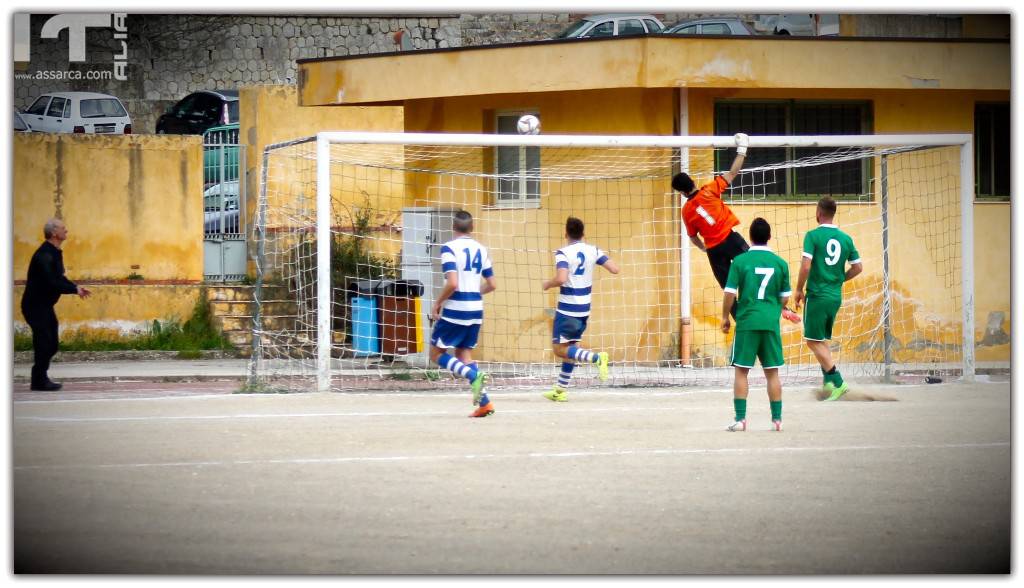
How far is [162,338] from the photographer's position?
17.6 meters

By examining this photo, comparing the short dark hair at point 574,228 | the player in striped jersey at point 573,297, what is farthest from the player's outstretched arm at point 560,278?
the short dark hair at point 574,228

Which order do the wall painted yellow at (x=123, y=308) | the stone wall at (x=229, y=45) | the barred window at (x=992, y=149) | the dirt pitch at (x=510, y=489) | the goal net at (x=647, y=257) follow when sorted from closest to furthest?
the dirt pitch at (x=510, y=489), the goal net at (x=647, y=257), the barred window at (x=992, y=149), the wall painted yellow at (x=123, y=308), the stone wall at (x=229, y=45)

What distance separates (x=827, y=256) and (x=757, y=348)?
2254 millimetres

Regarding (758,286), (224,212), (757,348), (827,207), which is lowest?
(757,348)

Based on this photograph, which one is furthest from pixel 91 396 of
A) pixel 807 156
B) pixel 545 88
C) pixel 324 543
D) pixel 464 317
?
pixel 807 156

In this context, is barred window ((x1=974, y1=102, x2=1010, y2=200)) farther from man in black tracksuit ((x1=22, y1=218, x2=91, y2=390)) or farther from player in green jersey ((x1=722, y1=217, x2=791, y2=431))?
man in black tracksuit ((x1=22, y1=218, x2=91, y2=390))

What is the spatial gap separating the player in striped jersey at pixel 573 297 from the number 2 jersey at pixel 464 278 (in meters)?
0.89

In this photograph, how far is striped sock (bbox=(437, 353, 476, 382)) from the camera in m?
10.7

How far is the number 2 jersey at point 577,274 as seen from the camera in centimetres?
1180

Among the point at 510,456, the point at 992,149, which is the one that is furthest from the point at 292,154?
the point at 510,456

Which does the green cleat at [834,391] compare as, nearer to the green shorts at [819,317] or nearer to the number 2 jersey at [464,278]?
the green shorts at [819,317]

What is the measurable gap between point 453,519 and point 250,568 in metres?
1.32

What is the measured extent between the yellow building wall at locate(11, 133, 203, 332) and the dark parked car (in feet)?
28.7

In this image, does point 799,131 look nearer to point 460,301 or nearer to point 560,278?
point 560,278
